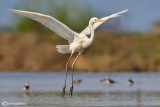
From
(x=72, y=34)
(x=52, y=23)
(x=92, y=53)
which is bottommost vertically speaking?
(x=72, y=34)

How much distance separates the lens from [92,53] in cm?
4156

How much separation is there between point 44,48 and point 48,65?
1.67m

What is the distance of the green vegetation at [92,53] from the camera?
38781 millimetres

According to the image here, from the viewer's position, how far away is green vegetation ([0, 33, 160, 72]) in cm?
3878

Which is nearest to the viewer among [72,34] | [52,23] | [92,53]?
[52,23]

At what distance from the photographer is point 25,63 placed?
137 ft

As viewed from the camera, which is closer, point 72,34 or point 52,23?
point 52,23

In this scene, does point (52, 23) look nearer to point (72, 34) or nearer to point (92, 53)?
point (72, 34)

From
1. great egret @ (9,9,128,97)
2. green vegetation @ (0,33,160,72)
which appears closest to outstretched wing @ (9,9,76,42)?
great egret @ (9,9,128,97)

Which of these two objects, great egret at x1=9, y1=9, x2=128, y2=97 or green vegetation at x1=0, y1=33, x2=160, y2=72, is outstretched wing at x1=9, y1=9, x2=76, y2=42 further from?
green vegetation at x1=0, y1=33, x2=160, y2=72

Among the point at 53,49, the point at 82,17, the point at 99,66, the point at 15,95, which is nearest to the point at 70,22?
the point at 82,17

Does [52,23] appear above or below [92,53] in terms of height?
below

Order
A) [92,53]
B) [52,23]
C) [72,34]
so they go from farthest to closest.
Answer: [92,53] < [72,34] < [52,23]

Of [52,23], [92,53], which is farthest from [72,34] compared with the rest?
[92,53]
